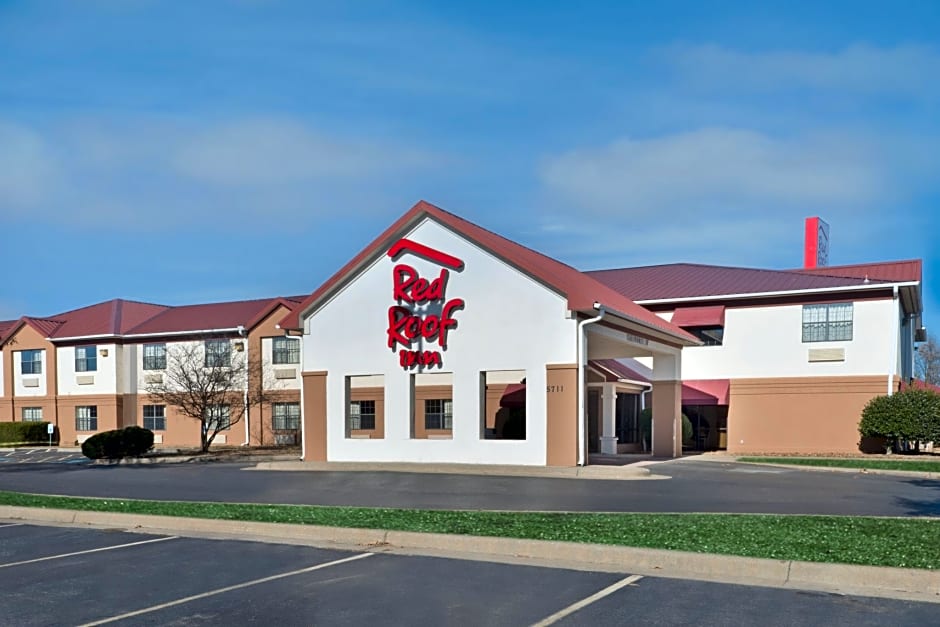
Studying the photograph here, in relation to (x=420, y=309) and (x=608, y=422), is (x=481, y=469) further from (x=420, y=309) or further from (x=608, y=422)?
(x=608, y=422)

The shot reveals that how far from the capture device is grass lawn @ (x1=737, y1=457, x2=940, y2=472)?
2376 cm

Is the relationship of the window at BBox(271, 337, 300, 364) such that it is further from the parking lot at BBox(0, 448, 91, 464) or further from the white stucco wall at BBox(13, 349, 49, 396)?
the white stucco wall at BBox(13, 349, 49, 396)

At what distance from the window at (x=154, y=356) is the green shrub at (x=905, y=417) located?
106 feet

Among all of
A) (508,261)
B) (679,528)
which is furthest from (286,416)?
(679,528)

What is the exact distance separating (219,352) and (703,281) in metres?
22.5

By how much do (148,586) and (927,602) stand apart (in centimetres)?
752

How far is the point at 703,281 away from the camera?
35656 millimetres

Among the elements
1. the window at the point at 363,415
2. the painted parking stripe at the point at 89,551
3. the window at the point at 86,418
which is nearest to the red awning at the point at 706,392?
the window at the point at 363,415

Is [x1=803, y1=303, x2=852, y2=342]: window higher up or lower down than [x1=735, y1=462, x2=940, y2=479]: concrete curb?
higher up

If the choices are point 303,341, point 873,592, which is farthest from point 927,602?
point 303,341

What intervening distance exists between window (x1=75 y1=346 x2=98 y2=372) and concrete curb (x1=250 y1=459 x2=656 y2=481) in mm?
22905

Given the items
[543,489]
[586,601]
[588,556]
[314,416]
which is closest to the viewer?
[586,601]

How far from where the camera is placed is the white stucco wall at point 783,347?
30797mm

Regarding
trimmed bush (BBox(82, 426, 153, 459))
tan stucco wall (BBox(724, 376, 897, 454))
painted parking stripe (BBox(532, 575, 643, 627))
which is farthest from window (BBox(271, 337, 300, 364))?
painted parking stripe (BBox(532, 575, 643, 627))
